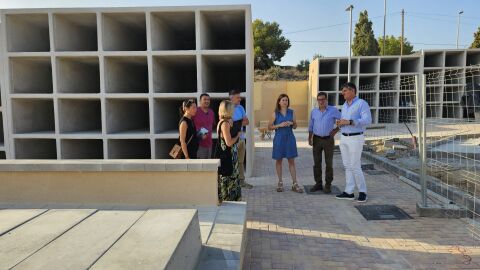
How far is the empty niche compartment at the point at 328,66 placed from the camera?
64.0ft

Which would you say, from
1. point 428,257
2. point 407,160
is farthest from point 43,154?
point 407,160

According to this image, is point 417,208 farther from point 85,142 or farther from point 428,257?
point 85,142

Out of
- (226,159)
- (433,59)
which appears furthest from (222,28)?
(433,59)

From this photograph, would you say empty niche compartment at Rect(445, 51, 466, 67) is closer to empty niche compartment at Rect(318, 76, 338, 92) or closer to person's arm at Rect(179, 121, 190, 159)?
empty niche compartment at Rect(318, 76, 338, 92)

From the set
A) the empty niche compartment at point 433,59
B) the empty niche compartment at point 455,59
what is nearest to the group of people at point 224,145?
the empty niche compartment at point 433,59

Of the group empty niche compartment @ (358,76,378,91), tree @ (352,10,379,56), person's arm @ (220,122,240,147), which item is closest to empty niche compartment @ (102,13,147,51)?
person's arm @ (220,122,240,147)

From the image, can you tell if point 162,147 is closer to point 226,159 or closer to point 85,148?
point 85,148

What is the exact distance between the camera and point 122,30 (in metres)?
6.95

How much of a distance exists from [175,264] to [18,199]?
9.28 feet

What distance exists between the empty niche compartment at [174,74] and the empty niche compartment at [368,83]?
41.4ft

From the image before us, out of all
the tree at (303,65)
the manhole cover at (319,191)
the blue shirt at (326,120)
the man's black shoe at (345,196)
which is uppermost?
the tree at (303,65)

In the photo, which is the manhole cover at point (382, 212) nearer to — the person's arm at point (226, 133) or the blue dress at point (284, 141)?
the blue dress at point (284, 141)

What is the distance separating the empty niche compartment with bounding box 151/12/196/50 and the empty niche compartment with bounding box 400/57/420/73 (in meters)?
14.7

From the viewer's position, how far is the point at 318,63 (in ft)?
64.5
